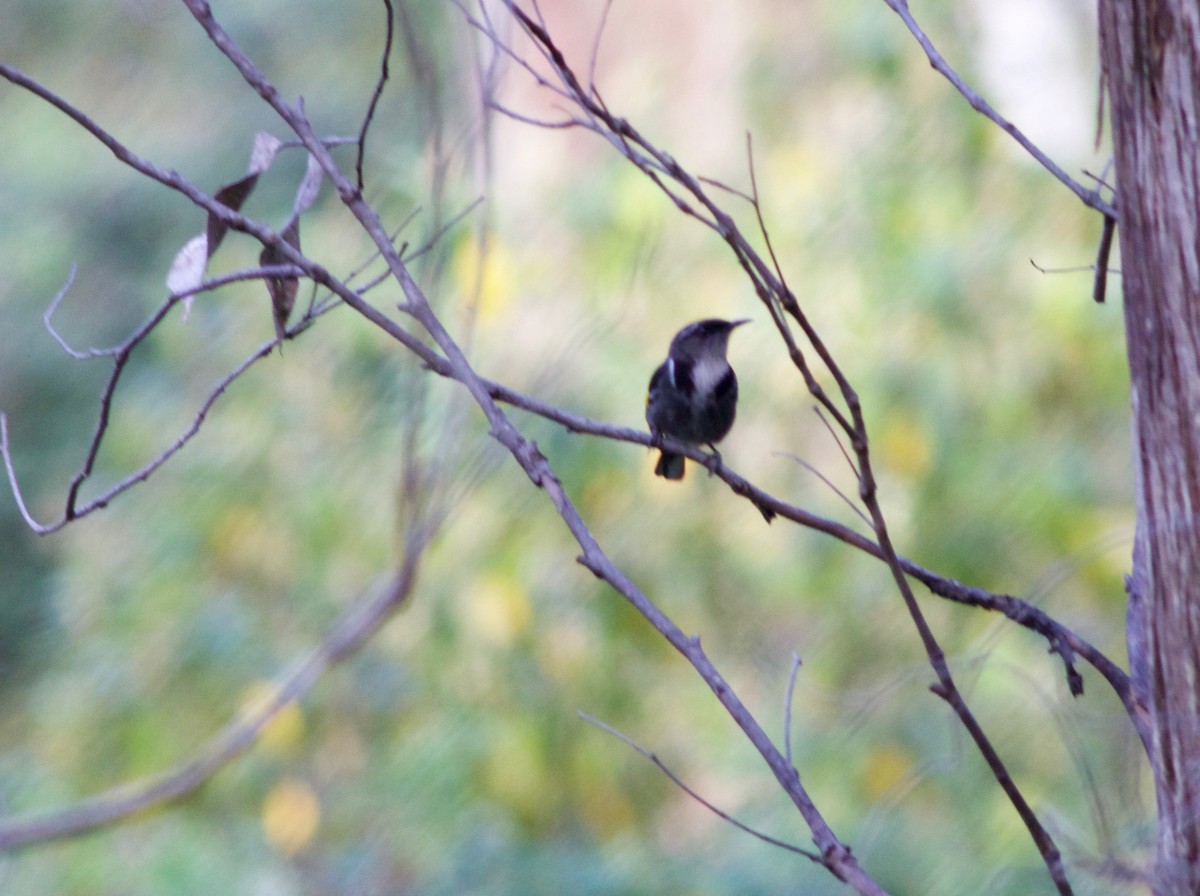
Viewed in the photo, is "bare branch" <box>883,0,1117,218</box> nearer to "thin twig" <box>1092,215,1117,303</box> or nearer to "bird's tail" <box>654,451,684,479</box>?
"thin twig" <box>1092,215,1117,303</box>

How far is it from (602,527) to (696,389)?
4.02ft

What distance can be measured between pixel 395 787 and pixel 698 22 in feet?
12.2

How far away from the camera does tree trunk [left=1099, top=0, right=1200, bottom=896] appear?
1311 mm

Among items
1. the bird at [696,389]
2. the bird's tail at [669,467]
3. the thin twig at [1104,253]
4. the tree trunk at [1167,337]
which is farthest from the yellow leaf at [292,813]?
the tree trunk at [1167,337]

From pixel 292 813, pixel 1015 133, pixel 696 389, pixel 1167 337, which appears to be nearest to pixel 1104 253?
pixel 1015 133

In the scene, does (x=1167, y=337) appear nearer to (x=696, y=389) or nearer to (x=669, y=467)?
(x=696, y=389)

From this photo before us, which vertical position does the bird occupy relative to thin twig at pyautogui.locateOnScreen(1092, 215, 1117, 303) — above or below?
above

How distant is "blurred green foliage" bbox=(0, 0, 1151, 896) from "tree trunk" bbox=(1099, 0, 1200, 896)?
2.61 meters

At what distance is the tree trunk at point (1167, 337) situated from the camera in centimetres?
131

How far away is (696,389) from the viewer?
3.62m

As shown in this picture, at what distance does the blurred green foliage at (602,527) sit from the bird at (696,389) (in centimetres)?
52

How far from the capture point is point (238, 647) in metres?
4.84

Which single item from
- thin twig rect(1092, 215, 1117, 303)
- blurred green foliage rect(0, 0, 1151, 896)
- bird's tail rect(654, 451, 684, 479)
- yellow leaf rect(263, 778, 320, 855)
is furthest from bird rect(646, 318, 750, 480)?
yellow leaf rect(263, 778, 320, 855)

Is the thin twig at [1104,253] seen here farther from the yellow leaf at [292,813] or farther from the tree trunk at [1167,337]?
the yellow leaf at [292,813]
